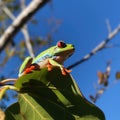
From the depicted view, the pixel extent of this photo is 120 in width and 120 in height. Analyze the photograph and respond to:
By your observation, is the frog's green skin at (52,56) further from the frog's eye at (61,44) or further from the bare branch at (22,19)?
the bare branch at (22,19)

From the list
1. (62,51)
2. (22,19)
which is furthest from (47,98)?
(22,19)

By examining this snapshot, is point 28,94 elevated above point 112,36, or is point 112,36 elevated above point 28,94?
point 112,36

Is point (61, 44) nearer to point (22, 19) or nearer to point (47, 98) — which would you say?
point (47, 98)

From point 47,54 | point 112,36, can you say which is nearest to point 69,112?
point 47,54

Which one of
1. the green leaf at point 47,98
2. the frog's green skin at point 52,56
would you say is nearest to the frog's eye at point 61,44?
the frog's green skin at point 52,56

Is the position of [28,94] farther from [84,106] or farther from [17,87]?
[84,106]

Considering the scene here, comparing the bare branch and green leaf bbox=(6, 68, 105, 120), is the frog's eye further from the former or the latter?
the bare branch
